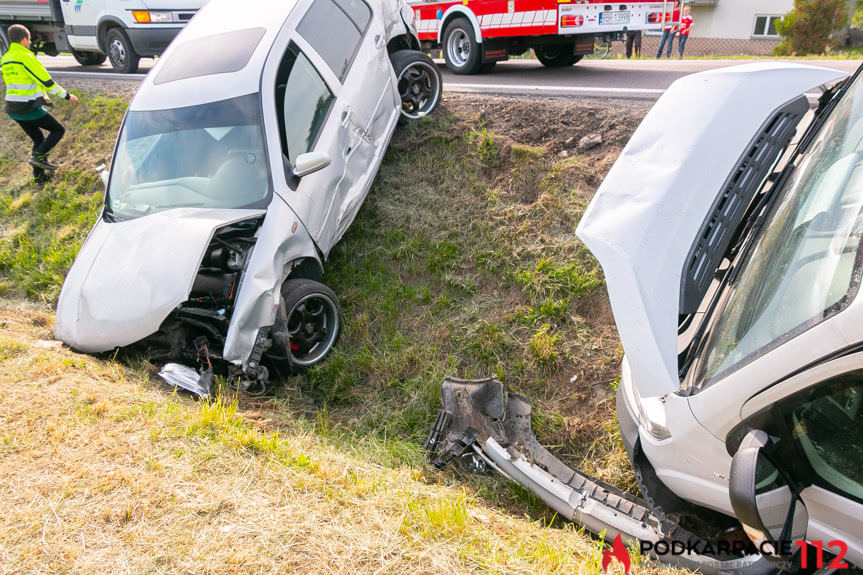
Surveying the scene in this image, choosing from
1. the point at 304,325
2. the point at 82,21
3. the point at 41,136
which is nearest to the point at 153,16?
the point at 82,21

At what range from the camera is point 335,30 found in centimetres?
571

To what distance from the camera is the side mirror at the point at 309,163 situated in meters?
4.56

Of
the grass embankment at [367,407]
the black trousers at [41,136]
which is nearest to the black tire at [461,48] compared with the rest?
the grass embankment at [367,407]

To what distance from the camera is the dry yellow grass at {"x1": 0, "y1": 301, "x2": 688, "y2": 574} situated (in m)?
2.52

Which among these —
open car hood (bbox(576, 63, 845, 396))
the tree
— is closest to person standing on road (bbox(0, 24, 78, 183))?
open car hood (bbox(576, 63, 845, 396))

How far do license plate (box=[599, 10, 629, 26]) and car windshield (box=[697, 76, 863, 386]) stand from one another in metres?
6.89

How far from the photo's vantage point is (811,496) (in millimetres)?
2189

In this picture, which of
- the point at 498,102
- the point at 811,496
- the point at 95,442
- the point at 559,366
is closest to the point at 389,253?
the point at 559,366

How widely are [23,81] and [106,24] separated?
424cm

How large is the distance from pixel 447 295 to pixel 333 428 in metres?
1.75

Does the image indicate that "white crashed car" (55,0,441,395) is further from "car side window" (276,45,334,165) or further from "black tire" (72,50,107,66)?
"black tire" (72,50,107,66)

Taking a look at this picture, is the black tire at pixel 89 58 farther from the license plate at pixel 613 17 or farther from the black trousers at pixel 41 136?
the license plate at pixel 613 17

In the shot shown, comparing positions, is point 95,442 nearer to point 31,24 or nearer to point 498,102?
point 498,102

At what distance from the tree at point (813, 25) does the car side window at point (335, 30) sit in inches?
734
